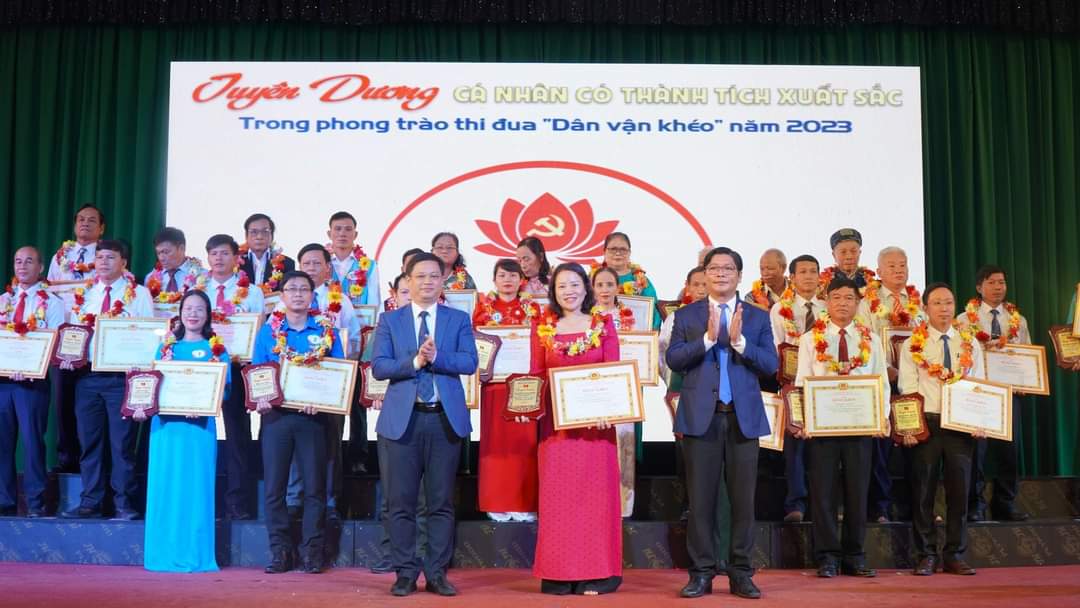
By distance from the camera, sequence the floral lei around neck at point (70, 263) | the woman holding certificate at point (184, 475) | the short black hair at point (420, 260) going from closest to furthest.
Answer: the short black hair at point (420, 260) → the woman holding certificate at point (184, 475) → the floral lei around neck at point (70, 263)

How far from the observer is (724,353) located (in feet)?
15.4

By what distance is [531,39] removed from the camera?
835 centimetres

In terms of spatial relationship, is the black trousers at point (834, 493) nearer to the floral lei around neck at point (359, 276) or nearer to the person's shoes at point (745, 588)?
the person's shoes at point (745, 588)

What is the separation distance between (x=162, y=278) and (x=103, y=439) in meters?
1.08

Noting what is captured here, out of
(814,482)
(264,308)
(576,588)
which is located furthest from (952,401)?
(264,308)

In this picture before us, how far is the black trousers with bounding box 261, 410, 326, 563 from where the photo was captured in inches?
208

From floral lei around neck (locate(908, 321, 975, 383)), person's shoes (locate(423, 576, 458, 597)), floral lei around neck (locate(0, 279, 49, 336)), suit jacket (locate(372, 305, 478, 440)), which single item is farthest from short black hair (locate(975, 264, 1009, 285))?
floral lei around neck (locate(0, 279, 49, 336))

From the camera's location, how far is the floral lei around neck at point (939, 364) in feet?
18.2

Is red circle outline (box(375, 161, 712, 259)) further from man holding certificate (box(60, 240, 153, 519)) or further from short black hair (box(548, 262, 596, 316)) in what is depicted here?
short black hair (box(548, 262, 596, 316))

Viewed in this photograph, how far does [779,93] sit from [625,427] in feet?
10.4

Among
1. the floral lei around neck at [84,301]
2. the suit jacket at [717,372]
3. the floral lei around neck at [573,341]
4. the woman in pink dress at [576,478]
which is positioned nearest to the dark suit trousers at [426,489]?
the woman in pink dress at [576,478]

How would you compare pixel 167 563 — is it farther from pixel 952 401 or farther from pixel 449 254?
pixel 952 401

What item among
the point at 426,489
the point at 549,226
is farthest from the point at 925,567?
the point at 549,226

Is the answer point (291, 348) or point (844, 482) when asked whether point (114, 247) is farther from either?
point (844, 482)
